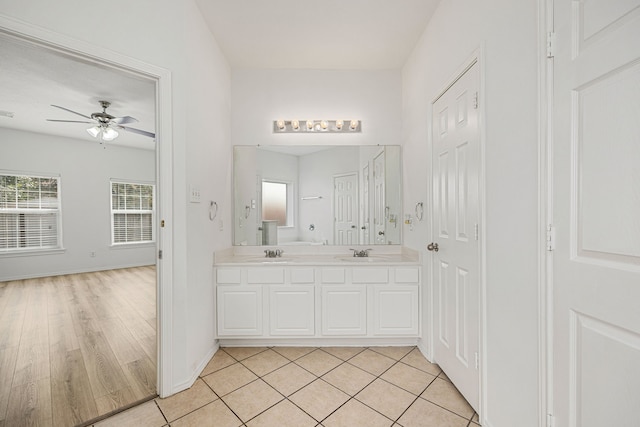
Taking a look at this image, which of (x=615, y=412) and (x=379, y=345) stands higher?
(x=615, y=412)

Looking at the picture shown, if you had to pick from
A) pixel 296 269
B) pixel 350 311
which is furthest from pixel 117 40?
pixel 350 311

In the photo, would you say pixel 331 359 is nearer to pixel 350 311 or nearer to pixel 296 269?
pixel 350 311

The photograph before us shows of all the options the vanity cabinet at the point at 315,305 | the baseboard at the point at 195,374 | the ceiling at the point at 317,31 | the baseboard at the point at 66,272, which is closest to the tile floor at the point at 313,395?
the baseboard at the point at 195,374

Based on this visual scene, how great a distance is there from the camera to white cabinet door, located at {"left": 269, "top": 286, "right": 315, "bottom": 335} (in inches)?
93.9

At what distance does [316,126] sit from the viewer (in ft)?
9.43

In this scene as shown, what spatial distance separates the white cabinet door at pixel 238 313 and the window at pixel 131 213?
5.19 meters

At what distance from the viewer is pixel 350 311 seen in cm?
239

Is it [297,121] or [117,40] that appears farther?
[297,121]

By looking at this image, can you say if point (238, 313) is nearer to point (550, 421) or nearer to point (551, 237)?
point (550, 421)

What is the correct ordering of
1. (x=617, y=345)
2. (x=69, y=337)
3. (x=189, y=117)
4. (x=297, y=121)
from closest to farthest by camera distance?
(x=617, y=345) < (x=189, y=117) < (x=69, y=337) < (x=297, y=121)

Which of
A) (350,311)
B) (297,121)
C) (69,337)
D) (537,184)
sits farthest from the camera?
(297,121)

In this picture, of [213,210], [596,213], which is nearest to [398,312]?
→ [596,213]

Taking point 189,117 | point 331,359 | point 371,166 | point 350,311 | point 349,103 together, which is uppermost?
point 349,103

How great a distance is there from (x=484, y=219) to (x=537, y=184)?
1.27 feet
